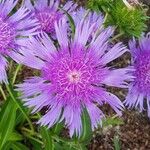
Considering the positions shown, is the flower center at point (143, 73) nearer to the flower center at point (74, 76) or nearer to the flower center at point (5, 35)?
the flower center at point (74, 76)

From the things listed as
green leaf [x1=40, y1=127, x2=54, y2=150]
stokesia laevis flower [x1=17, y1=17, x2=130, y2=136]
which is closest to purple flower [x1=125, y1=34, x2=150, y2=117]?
stokesia laevis flower [x1=17, y1=17, x2=130, y2=136]

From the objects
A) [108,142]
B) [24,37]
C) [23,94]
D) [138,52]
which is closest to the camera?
[23,94]

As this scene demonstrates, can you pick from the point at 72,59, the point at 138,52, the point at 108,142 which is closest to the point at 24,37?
the point at 72,59

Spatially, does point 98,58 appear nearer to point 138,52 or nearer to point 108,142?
point 138,52

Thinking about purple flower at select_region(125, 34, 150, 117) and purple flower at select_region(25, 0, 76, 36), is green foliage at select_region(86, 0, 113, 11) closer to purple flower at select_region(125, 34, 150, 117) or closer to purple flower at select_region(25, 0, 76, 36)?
purple flower at select_region(25, 0, 76, 36)

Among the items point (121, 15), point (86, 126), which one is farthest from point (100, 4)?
point (86, 126)

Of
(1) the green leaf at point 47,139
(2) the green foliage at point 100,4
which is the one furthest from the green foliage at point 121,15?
(1) the green leaf at point 47,139

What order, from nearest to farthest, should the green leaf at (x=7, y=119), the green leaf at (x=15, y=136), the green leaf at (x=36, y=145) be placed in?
the green leaf at (x=7, y=119)
the green leaf at (x=15, y=136)
the green leaf at (x=36, y=145)
